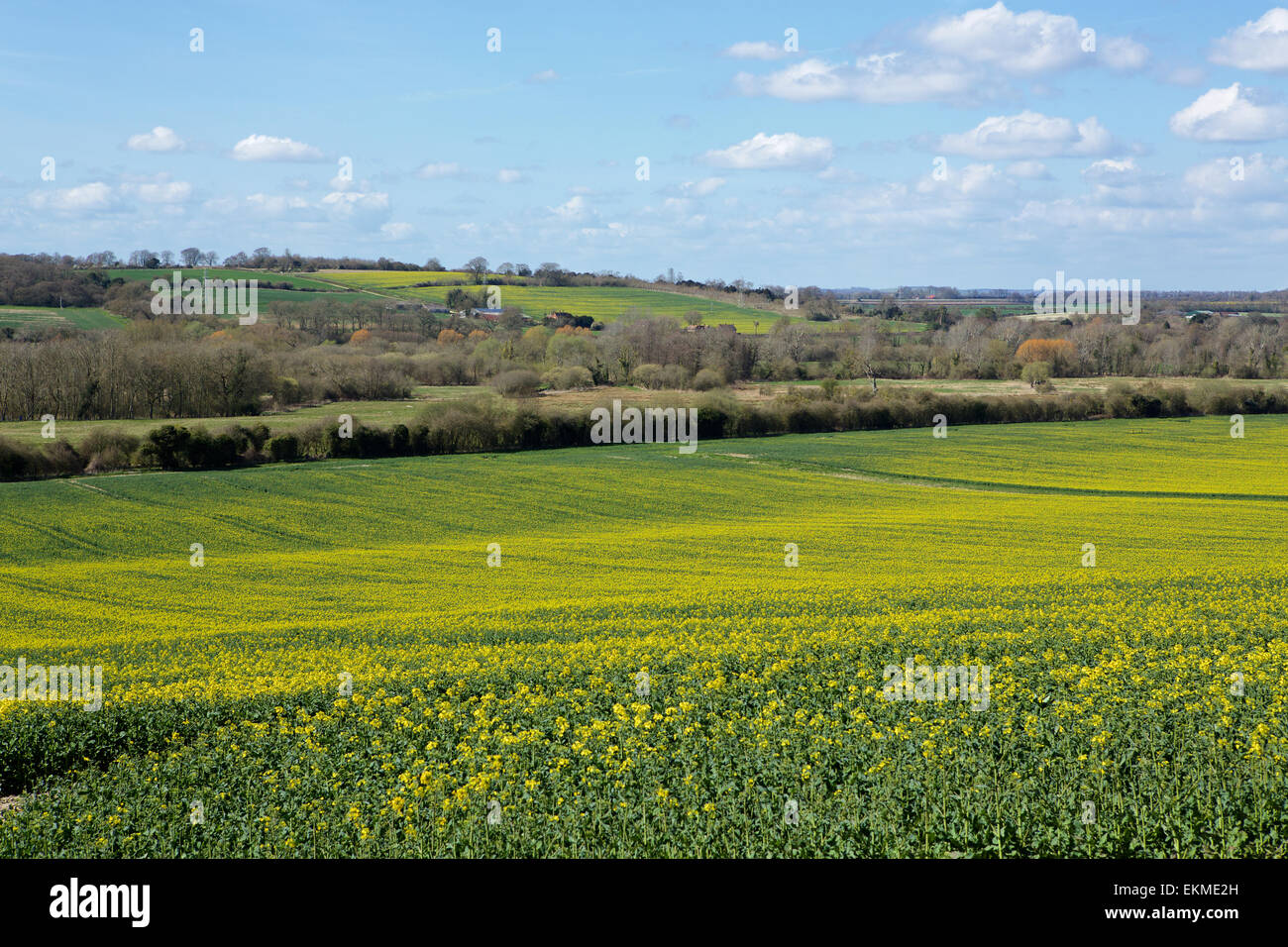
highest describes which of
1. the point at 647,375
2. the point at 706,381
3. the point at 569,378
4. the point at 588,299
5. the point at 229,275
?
the point at 229,275

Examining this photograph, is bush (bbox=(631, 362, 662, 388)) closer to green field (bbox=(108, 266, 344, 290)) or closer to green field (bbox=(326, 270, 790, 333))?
green field (bbox=(326, 270, 790, 333))

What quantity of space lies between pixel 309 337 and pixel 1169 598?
10760 centimetres

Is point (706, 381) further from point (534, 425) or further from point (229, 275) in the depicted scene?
point (229, 275)

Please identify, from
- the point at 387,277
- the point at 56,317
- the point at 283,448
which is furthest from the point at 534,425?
the point at 387,277

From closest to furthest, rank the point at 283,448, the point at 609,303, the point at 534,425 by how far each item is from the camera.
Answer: the point at 283,448 < the point at 534,425 < the point at 609,303

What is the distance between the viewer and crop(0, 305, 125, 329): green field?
102812mm

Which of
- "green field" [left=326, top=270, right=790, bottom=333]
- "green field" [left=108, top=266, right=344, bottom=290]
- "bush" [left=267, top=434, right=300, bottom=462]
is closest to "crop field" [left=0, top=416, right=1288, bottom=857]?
"bush" [left=267, top=434, right=300, bottom=462]

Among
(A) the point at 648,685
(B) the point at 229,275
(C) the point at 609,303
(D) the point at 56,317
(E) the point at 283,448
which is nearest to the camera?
(A) the point at 648,685

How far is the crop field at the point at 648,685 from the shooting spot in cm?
938

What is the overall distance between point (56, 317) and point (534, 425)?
7102 cm

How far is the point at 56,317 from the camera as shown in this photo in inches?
4304

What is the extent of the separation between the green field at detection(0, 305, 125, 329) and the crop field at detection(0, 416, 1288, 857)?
229 ft

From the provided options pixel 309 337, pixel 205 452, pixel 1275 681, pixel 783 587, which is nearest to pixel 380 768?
pixel 1275 681

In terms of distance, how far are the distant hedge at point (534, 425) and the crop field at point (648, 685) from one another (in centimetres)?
1237
